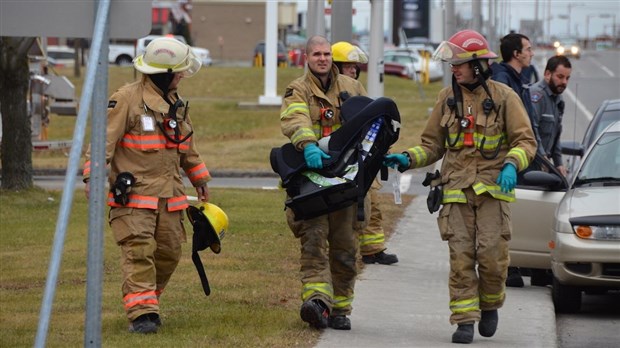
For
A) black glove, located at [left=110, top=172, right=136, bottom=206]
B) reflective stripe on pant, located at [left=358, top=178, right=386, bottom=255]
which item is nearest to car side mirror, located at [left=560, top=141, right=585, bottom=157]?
reflective stripe on pant, located at [left=358, top=178, right=386, bottom=255]

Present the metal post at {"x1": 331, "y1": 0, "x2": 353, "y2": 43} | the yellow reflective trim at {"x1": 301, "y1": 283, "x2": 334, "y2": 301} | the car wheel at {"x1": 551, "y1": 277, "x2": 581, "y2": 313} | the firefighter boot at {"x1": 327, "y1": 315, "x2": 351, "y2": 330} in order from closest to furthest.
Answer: the yellow reflective trim at {"x1": 301, "y1": 283, "x2": 334, "y2": 301}, the firefighter boot at {"x1": 327, "y1": 315, "x2": 351, "y2": 330}, the car wheel at {"x1": 551, "y1": 277, "x2": 581, "y2": 313}, the metal post at {"x1": 331, "y1": 0, "x2": 353, "y2": 43}

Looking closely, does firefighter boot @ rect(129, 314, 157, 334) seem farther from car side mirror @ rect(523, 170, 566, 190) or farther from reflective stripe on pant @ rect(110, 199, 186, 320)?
car side mirror @ rect(523, 170, 566, 190)

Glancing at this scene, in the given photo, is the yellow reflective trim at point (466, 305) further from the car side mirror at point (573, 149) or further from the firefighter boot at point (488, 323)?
the car side mirror at point (573, 149)

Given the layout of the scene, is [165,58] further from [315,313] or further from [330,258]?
[315,313]

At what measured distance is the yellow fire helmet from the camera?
8.52m

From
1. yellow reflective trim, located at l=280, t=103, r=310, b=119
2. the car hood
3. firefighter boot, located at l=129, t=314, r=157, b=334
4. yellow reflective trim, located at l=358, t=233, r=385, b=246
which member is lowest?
yellow reflective trim, located at l=358, t=233, r=385, b=246

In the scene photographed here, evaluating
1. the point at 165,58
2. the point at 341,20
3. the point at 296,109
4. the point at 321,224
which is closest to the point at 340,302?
the point at 321,224

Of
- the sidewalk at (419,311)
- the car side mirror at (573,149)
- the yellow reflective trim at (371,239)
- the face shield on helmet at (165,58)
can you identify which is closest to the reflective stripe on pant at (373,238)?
the yellow reflective trim at (371,239)

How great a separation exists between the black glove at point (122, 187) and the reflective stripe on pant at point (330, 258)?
1.06m

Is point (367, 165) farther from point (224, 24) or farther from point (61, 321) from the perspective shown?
point (224, 24)

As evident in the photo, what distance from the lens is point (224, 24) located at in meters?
91.6

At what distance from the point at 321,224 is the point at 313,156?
20.7 inches

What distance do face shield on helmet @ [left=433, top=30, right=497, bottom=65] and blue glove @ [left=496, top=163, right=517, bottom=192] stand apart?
73cm

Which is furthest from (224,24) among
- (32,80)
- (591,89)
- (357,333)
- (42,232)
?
(357,333)
